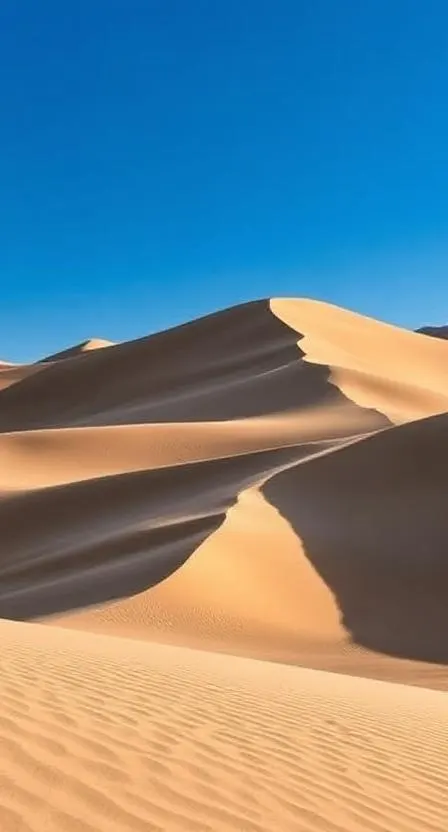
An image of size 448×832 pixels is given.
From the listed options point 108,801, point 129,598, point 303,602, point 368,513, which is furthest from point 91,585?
point 108,801

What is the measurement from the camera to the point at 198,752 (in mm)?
4246

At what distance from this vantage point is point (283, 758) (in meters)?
4.53

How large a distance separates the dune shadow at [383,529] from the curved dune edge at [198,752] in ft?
16.3

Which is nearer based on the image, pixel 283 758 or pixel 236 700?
pixel 283 758

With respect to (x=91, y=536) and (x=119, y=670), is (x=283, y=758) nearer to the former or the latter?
(x=119, y=670)

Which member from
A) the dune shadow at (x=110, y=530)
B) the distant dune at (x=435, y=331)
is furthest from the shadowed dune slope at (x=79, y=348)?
the dune shadow at (x=110, y=530)

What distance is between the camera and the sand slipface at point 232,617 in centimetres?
385

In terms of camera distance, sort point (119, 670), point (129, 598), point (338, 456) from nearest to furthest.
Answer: point (119, 670)
point (129, 598)
point (338, 456)

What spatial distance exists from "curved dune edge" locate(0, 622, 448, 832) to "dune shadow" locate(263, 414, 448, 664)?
4.97 meters

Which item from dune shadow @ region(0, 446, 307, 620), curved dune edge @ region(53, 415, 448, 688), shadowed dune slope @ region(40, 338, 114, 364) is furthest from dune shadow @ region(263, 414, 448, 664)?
shadowed dune slope @ region(40, 338, 114, 364)

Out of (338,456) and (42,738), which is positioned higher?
(338,456)

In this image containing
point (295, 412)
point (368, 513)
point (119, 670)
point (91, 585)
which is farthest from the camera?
point (295, 412)

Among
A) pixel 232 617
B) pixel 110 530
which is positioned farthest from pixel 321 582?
pixel 110 530

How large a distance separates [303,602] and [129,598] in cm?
224
